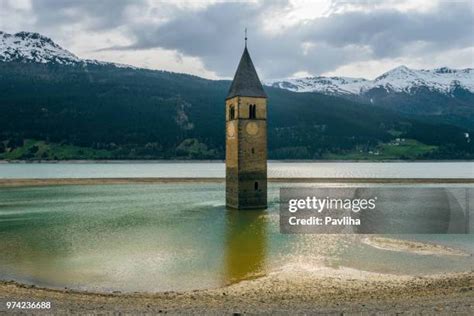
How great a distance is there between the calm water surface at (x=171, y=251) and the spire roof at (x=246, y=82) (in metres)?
13.4

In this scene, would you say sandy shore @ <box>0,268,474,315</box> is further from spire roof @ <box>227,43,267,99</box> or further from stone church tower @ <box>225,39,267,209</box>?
spire roof @ <box>227,43,267,99</box>

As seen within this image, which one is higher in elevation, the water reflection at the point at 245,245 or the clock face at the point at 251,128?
the clock face at the point at 251,128

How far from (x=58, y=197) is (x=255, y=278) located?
197ft

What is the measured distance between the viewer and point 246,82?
52.6 meters

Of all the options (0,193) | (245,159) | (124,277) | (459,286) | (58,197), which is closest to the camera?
(459,286)

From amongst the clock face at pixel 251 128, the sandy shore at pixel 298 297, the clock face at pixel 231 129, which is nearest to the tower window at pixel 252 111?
the clock face at pixel 251 128

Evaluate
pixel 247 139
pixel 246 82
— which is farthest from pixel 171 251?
pixel 246 82

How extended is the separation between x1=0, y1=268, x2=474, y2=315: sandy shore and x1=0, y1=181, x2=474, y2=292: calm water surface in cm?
189

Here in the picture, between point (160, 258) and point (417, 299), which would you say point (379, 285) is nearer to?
point (417, 299)

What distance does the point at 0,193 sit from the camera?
8469 cm

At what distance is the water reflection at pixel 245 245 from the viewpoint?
26936 mm

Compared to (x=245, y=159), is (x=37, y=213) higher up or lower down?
lower down

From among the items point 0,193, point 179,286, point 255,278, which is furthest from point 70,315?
point 0,193

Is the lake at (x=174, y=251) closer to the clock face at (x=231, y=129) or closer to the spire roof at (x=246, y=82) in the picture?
the clock face at (x=231, y=129)
